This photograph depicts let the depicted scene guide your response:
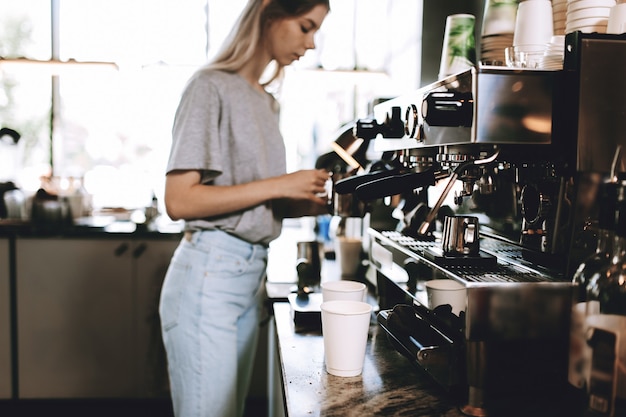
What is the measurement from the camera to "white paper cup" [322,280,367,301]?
1073 millimetres

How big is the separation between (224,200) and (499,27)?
2.11 feet

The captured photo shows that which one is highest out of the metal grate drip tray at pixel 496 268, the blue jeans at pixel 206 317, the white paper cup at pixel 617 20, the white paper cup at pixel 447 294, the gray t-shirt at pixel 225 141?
the white paper cup at pixel 617 20

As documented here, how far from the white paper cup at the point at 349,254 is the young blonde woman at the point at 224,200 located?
27 cm

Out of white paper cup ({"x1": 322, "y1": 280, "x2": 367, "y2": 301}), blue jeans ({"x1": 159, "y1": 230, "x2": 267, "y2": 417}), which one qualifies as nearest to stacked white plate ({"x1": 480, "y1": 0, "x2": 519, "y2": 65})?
white paper cup ({"x1": 322, "y1": 280, "x2": 367, "y2": 301})

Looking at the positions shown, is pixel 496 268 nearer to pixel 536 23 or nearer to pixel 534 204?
pixel 534 204

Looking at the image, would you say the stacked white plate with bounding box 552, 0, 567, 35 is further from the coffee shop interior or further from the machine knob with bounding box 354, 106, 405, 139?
the machine knob with bounding box 354, 106, 405, 139

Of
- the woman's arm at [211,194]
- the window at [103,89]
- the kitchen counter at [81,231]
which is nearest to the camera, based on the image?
the woman's arm at [211,194]

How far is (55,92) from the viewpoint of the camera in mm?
3434

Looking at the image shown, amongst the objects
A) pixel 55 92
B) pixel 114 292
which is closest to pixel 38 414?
pixel 114 292

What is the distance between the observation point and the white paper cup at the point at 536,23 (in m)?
0.93

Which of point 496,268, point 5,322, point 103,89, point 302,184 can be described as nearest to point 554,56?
point 496,268

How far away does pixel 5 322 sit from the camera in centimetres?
→ 256

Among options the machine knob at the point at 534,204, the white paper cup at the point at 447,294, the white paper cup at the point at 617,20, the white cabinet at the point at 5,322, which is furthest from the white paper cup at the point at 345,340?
the white cabinet at the point at 5,322

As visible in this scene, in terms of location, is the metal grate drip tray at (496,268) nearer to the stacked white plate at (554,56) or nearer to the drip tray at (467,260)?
the drip tray at (467,260)
